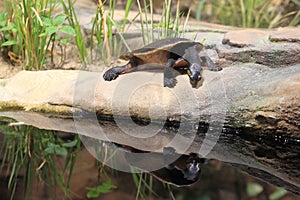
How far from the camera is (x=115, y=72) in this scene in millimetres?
3455

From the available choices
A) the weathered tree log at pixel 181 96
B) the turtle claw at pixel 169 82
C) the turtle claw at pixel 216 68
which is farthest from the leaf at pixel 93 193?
the turtle claw at pixel 216 68

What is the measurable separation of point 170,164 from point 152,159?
0.45 feet

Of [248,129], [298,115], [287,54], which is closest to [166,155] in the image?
[248,129]

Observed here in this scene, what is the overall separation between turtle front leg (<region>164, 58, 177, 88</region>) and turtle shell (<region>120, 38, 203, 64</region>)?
0.26 feet

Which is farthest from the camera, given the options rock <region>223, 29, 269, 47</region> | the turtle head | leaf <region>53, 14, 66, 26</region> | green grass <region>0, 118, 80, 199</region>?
leaf <region>53, 14, 66, 26</region>

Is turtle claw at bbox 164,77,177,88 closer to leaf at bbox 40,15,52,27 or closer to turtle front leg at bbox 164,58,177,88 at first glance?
turtle front leg at bbox 164,58,177,88

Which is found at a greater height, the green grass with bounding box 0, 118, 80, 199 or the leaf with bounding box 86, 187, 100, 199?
the leaf with bounding box 86, 187, 100, 199

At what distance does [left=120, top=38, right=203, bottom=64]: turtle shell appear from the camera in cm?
330

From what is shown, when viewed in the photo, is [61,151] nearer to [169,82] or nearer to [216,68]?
[169,82]

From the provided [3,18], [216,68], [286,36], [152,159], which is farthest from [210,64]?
[3,18]

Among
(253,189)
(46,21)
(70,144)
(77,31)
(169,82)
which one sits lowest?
(70,144)

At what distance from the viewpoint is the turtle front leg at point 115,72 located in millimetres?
3387

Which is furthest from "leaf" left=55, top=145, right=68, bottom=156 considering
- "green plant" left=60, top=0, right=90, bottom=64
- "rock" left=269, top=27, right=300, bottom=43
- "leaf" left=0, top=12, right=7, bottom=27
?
"rock" left=269, top=27, right=300, bottom=43

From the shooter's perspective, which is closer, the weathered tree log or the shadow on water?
the shadow on water
